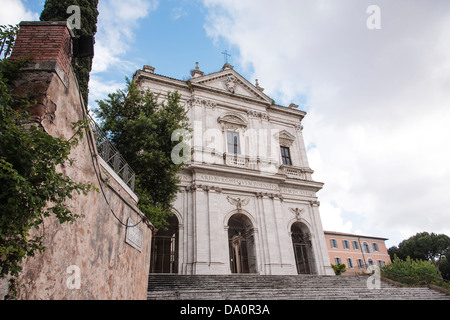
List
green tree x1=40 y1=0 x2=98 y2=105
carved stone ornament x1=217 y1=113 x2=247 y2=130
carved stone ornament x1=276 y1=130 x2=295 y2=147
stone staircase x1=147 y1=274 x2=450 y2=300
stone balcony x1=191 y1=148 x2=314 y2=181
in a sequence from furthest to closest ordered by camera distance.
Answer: carved stone ornament x1=276 y1=130 x2=295 y2=147 → carved stone ornament x1=217 y1=113 x2=247 y2=130 → stone balcony x1=191 y1=148 x2=314 y2=181 → green tree x1=40 y1=0 x2=98 y2=105 → stone staircase x1=147 y1=274 x2=450 y2=300

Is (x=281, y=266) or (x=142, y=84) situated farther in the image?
(x=142, y=84)

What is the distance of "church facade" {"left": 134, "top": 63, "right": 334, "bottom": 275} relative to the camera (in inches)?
637

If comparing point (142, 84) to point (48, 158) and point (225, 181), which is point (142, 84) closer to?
point (225, 181)

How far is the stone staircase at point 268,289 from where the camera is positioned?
33.4 ft

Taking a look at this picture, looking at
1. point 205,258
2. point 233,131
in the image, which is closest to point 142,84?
point 233,131

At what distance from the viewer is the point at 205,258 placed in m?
15.4

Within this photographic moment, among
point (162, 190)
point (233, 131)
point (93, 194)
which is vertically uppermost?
point (233, 131)

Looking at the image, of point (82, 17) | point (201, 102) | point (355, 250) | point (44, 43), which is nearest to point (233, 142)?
point (201, 102)

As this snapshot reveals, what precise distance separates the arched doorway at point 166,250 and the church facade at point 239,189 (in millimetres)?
53

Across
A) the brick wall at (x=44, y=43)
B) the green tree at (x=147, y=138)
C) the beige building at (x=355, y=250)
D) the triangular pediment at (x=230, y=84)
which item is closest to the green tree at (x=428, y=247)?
the beige building at (x=355, y=250)

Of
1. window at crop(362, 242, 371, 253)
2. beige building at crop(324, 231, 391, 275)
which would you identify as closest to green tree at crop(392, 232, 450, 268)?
beige building at crop(324, 231, 391, 275)

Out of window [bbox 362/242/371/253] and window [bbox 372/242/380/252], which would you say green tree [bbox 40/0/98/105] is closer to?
window [bbox 362/242/371/253]

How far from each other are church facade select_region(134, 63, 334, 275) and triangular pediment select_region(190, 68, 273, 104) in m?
0.08

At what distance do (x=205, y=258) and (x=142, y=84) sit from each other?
11593 mm
